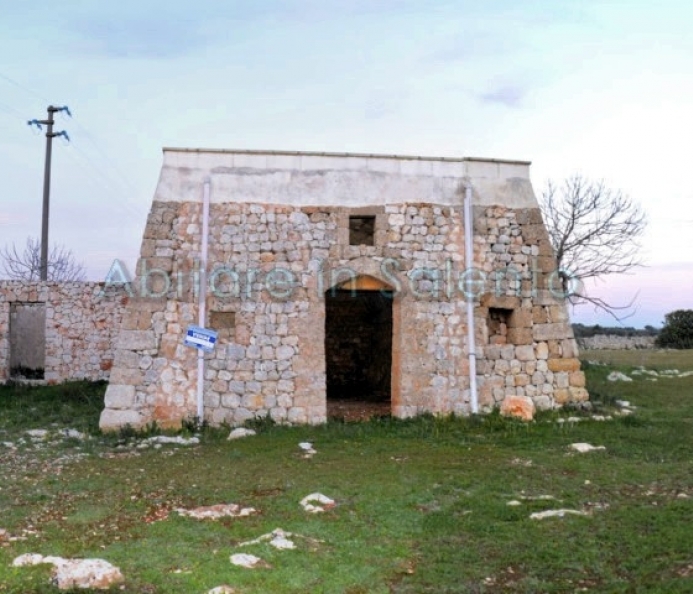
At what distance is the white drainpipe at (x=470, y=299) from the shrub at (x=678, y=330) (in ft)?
91.8

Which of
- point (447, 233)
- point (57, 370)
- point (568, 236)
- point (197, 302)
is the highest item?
point (568, 236)

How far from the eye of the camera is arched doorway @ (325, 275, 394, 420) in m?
16.8

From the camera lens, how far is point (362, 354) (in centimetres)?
1808

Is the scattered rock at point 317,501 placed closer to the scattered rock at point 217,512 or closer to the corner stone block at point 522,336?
the scattered rock at point 217,512

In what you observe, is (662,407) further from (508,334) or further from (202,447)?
(202,447)

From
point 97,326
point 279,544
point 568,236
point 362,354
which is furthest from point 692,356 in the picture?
point 279,544

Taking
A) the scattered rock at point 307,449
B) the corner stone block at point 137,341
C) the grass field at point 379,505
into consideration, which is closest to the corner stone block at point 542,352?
the grass field at point 379,505

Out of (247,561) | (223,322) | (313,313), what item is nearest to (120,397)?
(223,322)

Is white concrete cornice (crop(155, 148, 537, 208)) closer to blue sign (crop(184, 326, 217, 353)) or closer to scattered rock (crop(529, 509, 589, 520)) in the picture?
blue sign (crop(184, 326, 217, 353))

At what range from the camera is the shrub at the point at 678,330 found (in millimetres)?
36062

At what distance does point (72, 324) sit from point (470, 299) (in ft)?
32.6

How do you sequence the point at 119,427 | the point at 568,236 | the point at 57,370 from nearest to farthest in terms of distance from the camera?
the point at 119,427 → the point at 57,370 → the point at 568,236

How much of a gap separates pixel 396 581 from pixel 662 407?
9.85m

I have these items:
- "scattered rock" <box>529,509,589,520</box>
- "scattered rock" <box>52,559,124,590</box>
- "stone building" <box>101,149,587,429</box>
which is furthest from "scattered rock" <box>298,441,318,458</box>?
"scattered rock" <box>52,559,124,590</box>
